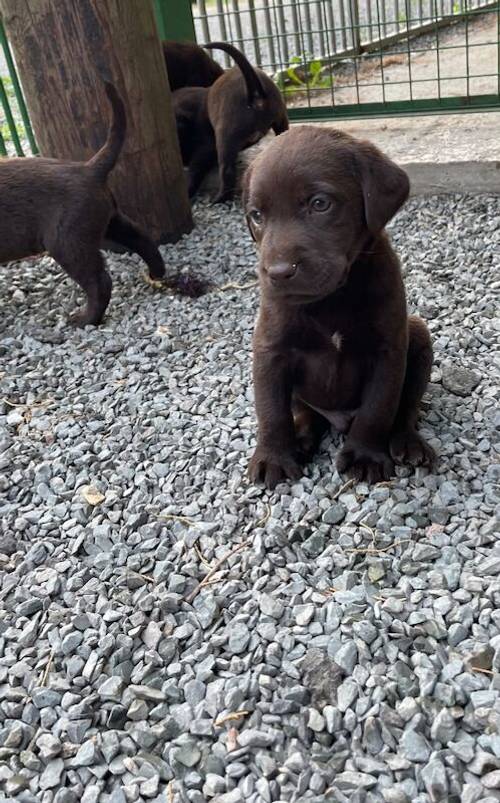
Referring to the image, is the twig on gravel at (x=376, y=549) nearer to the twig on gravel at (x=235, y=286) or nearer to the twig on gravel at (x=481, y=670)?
the twig on gravel at (x=481, y=670)

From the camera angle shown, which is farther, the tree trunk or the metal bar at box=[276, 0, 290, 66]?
the metal bar at box=[276, 0, 290, 66]

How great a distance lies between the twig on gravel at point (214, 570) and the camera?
284cm

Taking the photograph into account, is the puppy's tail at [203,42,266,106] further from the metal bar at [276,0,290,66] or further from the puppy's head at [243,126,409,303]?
the puppy's head at [243,126,409,303]

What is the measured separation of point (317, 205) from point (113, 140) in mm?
2675

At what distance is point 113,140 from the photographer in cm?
503

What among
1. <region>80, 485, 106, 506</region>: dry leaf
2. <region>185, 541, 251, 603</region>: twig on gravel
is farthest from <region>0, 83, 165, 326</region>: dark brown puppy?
<region>185, 541, 251, 603</region>: twig on gravel

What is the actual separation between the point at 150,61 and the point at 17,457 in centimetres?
321

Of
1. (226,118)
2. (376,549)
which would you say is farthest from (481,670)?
(226,118)

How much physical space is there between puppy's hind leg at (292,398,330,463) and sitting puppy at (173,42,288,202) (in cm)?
361

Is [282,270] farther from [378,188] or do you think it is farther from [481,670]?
[481,670]

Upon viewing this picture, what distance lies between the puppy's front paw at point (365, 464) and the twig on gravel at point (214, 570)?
0.55 m

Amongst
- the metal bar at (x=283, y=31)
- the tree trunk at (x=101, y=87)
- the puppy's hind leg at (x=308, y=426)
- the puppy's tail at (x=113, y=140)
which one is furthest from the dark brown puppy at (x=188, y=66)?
the puppy's hind leg at (x=308, y=426)

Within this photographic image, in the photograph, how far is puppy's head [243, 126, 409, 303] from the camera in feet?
9.05

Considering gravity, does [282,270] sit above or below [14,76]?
below
